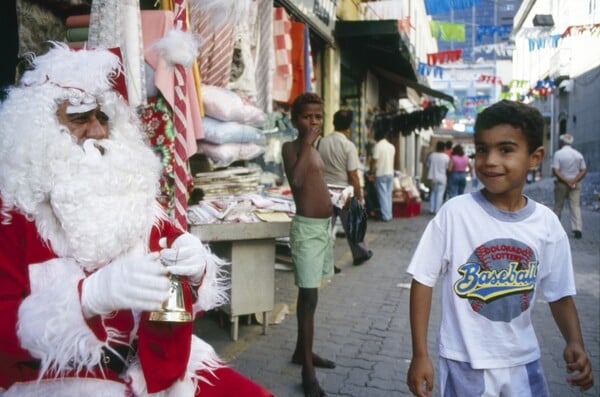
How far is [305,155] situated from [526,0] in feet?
47.1

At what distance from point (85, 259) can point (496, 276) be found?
143 cm

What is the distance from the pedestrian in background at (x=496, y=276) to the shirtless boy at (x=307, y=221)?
1420mm

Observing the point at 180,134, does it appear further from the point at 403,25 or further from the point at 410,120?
the point at 410,120

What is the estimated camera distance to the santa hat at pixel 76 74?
67.2 inches

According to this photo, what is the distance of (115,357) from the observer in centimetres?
160

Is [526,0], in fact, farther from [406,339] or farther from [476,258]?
[476,258]

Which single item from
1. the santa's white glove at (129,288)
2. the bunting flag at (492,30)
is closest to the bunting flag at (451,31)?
the bunting flag at (492,30)

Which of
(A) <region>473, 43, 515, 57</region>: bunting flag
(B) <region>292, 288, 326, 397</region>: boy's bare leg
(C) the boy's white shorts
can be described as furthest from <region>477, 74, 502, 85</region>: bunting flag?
(C) the boy's white shorts

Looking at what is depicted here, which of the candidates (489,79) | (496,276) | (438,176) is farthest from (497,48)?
(496,276)

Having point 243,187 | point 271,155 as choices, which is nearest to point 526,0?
point 271,155

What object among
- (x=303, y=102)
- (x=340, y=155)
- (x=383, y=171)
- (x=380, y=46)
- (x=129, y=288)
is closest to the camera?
(x=129, y=288)

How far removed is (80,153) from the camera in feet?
5.42

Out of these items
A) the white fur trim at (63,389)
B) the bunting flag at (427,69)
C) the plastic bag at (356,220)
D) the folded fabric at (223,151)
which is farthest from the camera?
the bunting flag at (427,69)

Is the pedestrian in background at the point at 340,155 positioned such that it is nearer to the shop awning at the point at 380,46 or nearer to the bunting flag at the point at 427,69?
the shop awning at the point at 380,46
